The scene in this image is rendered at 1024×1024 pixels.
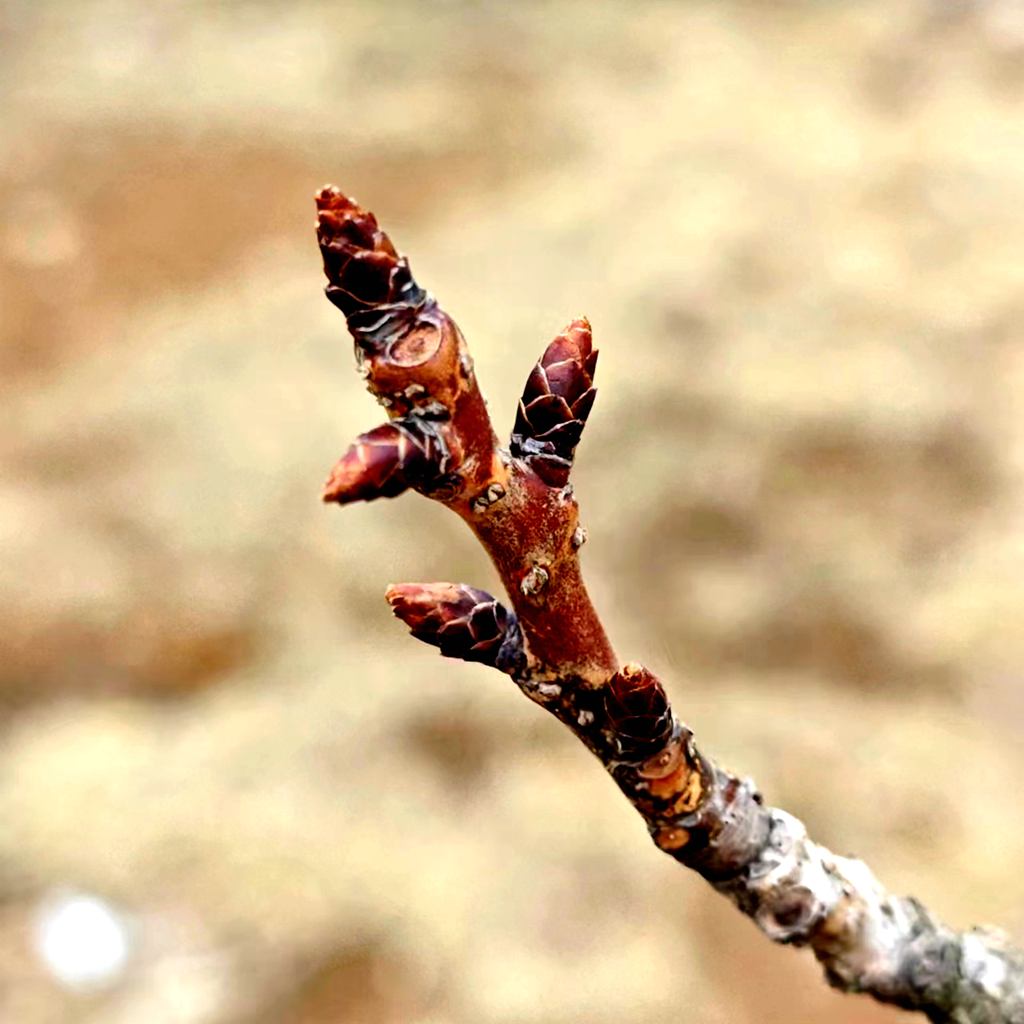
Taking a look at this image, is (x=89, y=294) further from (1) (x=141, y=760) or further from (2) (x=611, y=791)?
(2) (x=611, y=791)

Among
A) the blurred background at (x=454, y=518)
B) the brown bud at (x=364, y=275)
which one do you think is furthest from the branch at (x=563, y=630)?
the blurred background at (x=454, y=518)

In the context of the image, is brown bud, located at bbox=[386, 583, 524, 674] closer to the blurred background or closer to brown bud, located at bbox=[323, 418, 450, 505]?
brown bud, located at bbox=[323, 418, 450, 505]

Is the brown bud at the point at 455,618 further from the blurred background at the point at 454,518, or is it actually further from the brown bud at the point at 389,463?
the blurred background at the point at 454,518

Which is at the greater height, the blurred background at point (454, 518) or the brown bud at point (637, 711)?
the blurred background at point (454, 518)

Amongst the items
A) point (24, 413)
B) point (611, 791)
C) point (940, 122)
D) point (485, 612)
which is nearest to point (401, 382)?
point (485, 612)

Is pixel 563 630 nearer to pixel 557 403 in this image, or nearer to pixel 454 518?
pixel 557 403
